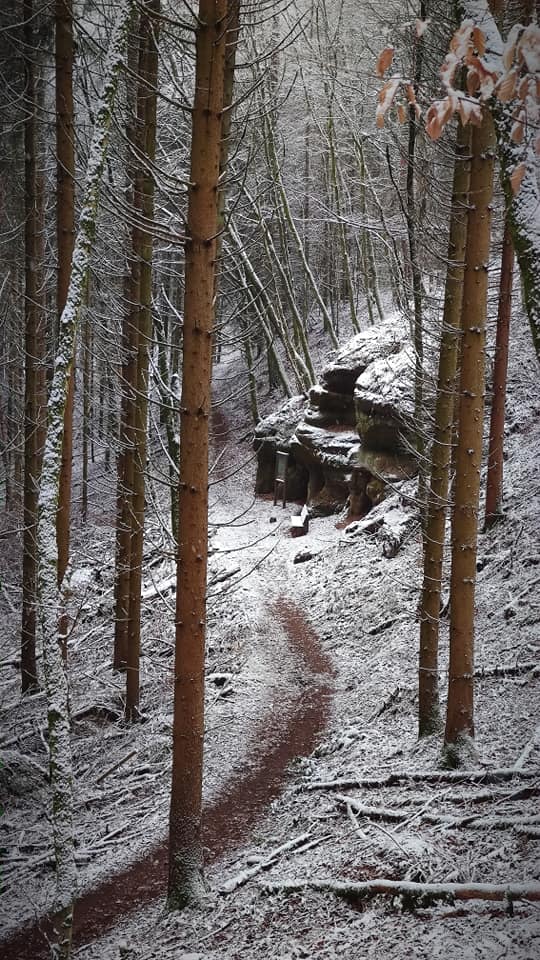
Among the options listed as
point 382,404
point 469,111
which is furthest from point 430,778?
point 382,404

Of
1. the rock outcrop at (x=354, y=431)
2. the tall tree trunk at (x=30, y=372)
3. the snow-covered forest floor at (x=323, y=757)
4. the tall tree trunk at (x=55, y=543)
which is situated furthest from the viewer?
the rock outcrop at (x=354, y=431)

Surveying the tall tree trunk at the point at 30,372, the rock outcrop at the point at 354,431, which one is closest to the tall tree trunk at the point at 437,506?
the tall tree trunk at the point at 30,372

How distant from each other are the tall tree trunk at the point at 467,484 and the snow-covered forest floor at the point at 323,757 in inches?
22.8

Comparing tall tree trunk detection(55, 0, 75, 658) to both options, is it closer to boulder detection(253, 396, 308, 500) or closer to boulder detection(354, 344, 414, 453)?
boulder detection(354, 344, 414, 453)

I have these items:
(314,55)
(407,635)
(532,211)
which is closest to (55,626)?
(532,211)

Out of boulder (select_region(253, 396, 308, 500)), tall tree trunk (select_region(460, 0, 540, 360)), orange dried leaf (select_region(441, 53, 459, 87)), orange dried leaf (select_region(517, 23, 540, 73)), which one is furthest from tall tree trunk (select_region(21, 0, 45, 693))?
boulder (select_region(253, 396, 308, 500))

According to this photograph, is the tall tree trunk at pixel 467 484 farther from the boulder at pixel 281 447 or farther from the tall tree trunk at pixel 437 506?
the boulder at pixel 281 447

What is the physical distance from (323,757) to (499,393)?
732 centimetres

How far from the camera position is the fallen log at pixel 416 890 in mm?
4023

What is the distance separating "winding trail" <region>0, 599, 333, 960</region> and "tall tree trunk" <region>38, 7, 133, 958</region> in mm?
470

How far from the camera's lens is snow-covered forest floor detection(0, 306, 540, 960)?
187 inches

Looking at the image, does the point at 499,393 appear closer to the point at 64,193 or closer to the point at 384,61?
the point at 64,193

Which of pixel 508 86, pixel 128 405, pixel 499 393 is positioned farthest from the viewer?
pixel 499 393

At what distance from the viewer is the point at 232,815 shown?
7.56m
